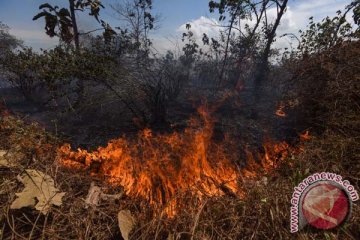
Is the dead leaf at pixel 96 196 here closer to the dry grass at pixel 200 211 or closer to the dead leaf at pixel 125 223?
the dry grass at pixel 200 211

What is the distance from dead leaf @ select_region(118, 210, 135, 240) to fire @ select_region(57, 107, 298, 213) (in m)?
0.48

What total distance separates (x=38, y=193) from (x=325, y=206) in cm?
366

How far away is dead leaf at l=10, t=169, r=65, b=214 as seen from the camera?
3.31 metres

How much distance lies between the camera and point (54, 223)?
332 centimetres

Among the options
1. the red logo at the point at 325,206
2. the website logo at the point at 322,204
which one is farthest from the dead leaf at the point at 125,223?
the red logo at the point at 325,206

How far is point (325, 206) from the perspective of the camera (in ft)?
10.7

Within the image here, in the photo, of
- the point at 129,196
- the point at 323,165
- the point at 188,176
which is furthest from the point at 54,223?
the point at 323,165

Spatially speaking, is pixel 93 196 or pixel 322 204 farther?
pixel 93 196

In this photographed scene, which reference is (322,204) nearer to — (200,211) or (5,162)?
(200,211)

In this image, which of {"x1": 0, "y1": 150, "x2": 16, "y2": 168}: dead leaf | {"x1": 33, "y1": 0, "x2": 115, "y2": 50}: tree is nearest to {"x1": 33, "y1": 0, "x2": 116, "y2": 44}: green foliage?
{"x1": 33, "y1": 0, "x2": 115, "y2": 50}: tree

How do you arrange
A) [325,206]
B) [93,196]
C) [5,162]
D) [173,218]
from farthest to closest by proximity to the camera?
[5,162]
[93,196]
[173,218]
[325,206]

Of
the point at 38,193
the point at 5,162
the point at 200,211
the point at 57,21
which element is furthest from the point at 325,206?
the point at 57,21

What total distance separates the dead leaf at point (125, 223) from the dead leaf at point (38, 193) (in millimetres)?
814

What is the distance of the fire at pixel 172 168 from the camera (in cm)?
430
